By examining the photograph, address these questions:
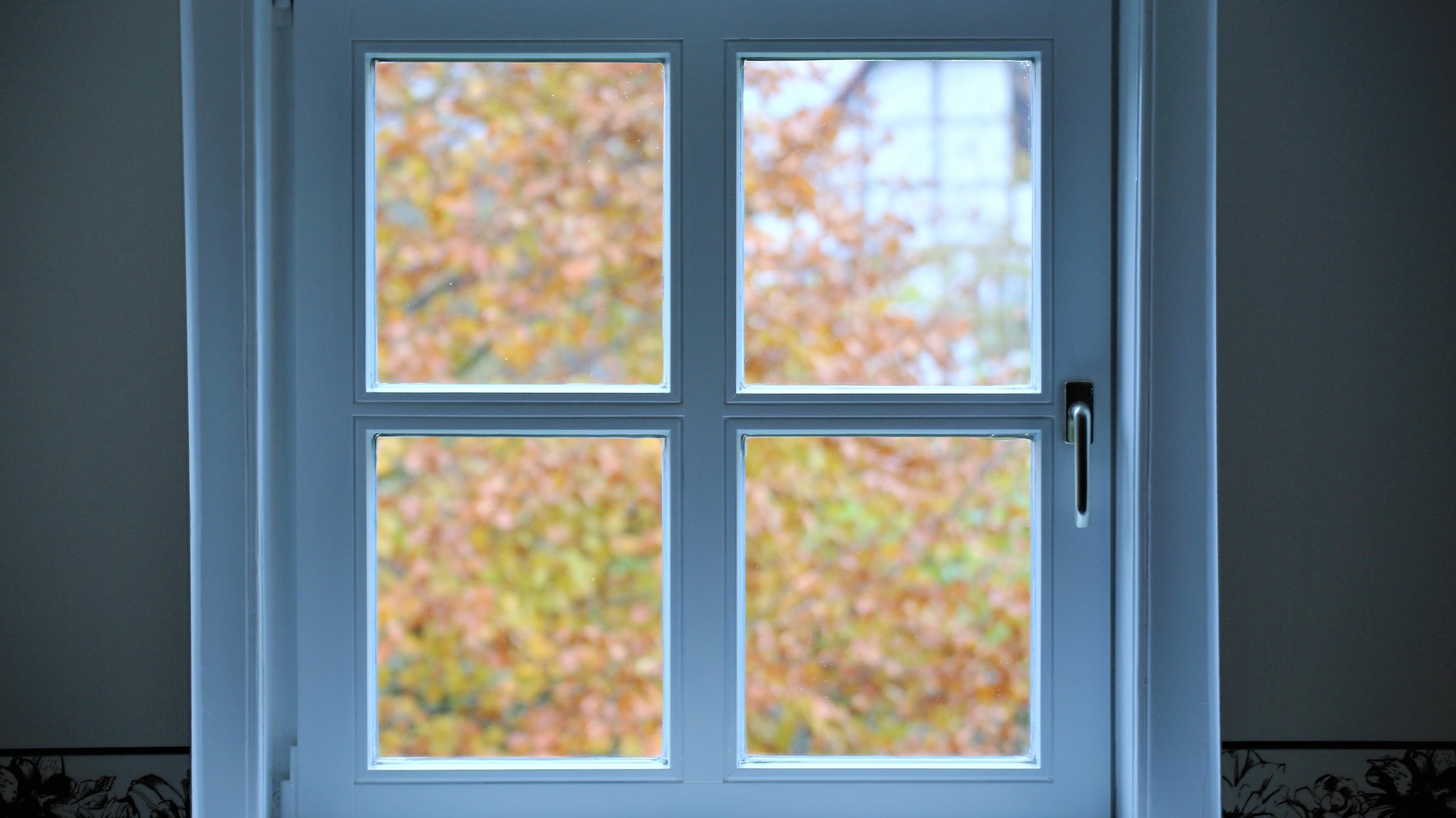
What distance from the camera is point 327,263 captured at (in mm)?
1080

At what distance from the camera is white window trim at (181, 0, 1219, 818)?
1.02 meters

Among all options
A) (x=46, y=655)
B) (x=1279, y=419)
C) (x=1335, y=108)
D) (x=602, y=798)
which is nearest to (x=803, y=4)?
(x=1335, y=108)

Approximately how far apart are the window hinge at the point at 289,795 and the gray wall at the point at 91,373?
13 cm

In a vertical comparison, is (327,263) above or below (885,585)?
above

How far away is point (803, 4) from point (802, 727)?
31.8 inches

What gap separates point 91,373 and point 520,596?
511 mm

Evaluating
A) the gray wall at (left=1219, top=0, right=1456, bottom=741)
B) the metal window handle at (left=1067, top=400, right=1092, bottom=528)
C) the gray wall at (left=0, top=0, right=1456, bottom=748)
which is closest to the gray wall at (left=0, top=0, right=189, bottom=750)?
the gray wall at (left=0, top=0, right=1456, bottom=748)

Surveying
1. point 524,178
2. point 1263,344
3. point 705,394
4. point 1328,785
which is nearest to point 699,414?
point 705,394

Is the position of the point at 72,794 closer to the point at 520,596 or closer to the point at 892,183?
the point at 520,596

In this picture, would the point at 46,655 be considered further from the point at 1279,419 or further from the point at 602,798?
the point at 1279,419

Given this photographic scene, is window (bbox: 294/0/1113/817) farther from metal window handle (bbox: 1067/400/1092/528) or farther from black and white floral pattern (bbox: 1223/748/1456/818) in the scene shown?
black and white floral pattern (bbox: 1223/748/1456/818)

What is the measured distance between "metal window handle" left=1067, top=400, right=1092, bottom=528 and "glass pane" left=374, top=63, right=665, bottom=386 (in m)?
0.48

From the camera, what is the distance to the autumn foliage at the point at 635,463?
109cm

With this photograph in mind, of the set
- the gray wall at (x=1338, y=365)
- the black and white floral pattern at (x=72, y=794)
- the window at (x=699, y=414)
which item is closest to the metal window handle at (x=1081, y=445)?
the window at (x=699, y=414)
